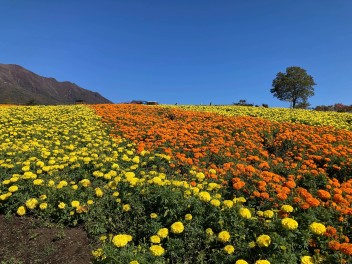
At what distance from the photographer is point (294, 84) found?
167ft

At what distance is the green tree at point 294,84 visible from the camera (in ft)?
166

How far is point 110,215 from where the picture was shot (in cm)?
636

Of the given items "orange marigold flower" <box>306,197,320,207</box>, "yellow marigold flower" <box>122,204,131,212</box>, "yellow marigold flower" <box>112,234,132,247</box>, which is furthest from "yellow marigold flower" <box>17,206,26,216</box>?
"orange marigold flower" <box>306,197,320,207</box>

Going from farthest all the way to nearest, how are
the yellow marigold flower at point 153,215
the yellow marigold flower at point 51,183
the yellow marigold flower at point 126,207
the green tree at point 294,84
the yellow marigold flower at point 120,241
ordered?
the green tree at point 294,84, the yellow marigold flower at point 51,183, the yellow marigold flower at point 126,207, the yellow marigold flower at point 153,215, the yellow marigold flower at point 120,241

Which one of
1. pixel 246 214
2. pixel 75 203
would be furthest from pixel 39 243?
pixel 246 214

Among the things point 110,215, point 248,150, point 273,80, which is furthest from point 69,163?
point 273,80

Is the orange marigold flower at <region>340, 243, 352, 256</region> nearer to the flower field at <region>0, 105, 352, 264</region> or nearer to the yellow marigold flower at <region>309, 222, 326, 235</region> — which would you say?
the flower field at <region>0, 105, 352, 264</region>

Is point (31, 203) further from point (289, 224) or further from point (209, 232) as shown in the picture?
point (289, 224)

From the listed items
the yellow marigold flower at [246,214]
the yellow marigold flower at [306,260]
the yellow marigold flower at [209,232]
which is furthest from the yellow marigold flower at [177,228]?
the yellow marigold flower at [306,260]

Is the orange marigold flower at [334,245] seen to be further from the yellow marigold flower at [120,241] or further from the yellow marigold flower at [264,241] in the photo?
the yellow marigold flower at [120,241]

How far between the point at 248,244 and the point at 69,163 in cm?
556

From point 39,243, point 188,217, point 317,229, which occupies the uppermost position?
point 317,229

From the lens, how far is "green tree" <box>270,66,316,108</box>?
5047 centimetres

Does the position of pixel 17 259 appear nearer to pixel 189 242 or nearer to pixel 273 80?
pixel 189 242
